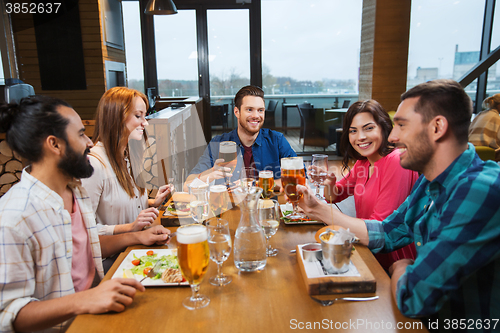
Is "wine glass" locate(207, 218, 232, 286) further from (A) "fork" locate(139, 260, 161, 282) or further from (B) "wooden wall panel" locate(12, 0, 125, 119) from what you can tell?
(B) "wooden wall panel" locate(12, 0, 125, 119)

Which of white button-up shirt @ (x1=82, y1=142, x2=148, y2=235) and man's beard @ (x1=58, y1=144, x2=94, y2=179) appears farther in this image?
white button-up shirt @ (x1=82, y1=142, x2=148, y2=235)

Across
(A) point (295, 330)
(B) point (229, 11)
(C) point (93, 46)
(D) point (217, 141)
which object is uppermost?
(B) point (229, 11)

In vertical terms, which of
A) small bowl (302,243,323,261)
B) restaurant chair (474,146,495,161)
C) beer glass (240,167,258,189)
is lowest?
restaurant chair (474,146,495,161)

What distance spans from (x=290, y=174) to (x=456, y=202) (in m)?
0.63

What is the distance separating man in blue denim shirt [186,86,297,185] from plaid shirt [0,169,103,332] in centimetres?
148

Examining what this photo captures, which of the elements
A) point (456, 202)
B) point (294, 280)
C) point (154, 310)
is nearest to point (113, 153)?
point (154, 310)

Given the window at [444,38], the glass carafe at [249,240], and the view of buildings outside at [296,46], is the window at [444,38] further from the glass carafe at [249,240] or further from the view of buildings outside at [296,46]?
the glass carafe at [249,240]

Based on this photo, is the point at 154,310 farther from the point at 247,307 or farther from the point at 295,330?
the point at 295,330

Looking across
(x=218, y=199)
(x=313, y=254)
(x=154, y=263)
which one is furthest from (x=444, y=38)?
(x=154, y=263)

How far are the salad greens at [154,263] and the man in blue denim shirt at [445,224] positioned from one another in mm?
592

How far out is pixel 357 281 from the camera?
1.02 m

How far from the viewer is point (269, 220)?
1346 millimetres

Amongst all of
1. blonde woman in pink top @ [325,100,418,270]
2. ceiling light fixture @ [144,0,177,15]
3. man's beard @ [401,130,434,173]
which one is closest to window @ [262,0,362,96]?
ceiling light fixture @ [144,0,177,15]

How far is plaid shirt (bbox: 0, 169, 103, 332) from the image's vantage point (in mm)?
967
